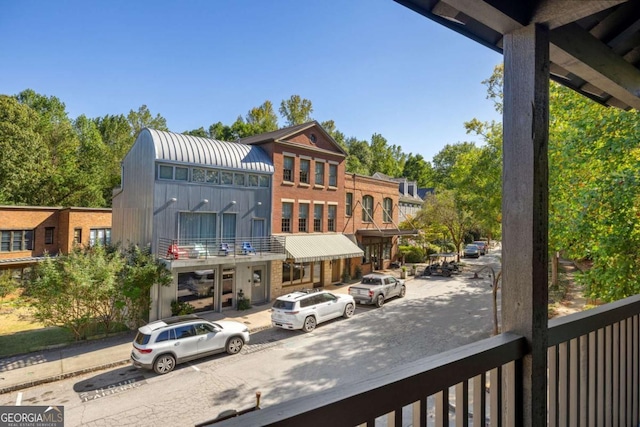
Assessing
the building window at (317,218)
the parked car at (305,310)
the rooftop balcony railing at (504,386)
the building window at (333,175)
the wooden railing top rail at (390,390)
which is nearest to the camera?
the wooden railing top rail at (390,390)

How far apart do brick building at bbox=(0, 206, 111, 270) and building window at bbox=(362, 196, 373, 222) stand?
17323mm

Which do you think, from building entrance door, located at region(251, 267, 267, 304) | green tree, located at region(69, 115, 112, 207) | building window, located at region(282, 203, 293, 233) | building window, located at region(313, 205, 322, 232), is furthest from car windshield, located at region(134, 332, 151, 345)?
green tree, located at region(69, 115, 112, 207)

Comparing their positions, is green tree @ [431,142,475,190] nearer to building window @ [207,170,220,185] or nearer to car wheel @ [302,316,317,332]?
building window @ [207,170,220,185]

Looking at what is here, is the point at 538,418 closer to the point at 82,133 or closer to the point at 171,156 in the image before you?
the point at 171,156

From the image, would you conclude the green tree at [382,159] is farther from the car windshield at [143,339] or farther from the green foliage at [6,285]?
the car windshield at [143,339]

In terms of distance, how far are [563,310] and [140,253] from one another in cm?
1712

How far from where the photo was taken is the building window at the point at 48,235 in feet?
74.5

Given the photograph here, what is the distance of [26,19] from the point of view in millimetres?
11211

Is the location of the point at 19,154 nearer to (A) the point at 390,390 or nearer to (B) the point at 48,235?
(B) the point at 48,235

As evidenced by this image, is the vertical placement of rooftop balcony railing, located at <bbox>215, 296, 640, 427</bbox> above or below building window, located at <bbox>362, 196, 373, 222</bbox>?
below

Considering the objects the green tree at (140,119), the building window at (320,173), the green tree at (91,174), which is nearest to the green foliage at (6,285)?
the green tree at (91,174)

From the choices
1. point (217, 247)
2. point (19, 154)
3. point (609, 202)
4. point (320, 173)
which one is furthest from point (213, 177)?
point (19, 154)

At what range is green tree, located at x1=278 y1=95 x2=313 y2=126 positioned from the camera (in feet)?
124

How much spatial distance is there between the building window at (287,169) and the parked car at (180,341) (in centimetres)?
949
